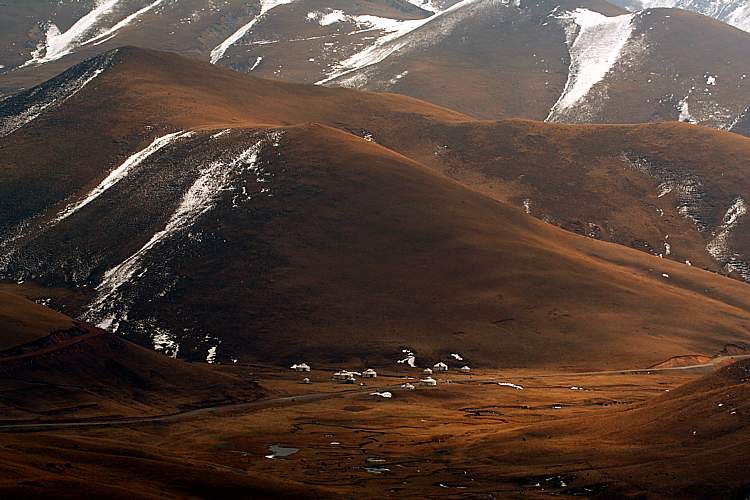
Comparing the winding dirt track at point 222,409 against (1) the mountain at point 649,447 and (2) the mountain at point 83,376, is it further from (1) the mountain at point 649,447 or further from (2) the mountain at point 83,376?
(1) the mountain at point 649,447

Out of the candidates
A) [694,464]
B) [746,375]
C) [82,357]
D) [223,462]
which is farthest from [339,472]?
[82,357]

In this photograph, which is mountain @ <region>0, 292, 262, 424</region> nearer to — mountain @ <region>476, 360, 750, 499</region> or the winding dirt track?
the winding dirt track

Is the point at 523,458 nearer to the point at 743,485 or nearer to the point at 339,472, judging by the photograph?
the point at 339,472

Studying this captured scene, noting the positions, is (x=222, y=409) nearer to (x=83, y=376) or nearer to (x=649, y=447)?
(x=83, y=376)

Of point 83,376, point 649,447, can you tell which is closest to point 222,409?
point 83,376

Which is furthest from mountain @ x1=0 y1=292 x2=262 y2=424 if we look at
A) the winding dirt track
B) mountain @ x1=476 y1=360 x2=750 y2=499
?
mountain @ x1=476 y1=360 x2=750 y2=499

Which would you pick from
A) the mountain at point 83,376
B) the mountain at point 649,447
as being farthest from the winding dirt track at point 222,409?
the mountain at point 649,447

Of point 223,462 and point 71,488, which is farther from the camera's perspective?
point 223,462

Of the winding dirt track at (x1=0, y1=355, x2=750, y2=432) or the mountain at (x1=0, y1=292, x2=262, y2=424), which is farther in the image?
the mountain at (x1=0, y1=292, x2=262, y2=424)

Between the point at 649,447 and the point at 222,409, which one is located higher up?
the point at 649,447
